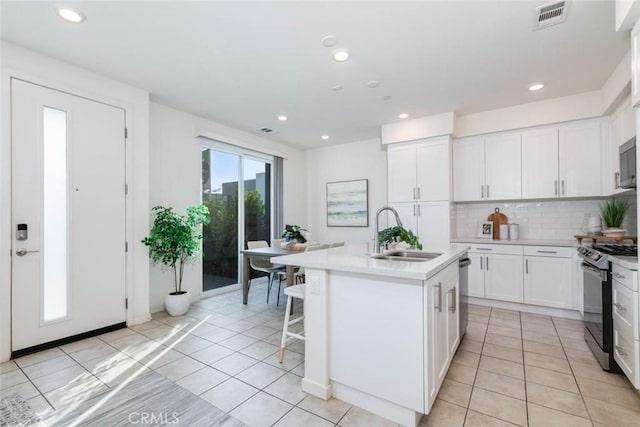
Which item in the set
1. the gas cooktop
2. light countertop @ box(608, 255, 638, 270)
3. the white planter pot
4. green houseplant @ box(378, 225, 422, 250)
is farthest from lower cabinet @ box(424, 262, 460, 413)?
the white planter pot

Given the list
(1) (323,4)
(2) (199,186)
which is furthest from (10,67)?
(1) (323,4)

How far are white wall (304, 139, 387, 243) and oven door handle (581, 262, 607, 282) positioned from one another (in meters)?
3.14

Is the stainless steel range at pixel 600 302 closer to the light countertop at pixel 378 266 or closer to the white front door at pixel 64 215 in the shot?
the light countertop at pixel 378 266

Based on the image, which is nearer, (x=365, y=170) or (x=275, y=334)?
(x=275, y=334)

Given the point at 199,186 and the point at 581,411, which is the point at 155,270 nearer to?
the point at 199,186

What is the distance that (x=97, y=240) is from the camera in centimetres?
307

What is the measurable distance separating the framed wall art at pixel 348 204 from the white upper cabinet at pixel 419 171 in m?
0.98

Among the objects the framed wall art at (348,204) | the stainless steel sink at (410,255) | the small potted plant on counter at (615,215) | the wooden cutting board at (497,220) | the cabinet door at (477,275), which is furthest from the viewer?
the framed wall art at (348,204)

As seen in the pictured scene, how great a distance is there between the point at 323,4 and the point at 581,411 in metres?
3.20

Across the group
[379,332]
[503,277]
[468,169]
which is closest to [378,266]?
[379,332]

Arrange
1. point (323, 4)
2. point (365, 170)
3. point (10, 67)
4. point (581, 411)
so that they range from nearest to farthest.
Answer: point (581, 411), point (323, 4), point (10, 67), point (365, 170)

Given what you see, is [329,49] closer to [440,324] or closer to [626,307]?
[440,324]

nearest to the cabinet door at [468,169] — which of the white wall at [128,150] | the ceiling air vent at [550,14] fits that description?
the ceiling air vent at [550,14]

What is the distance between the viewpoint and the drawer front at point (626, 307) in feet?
6.19
